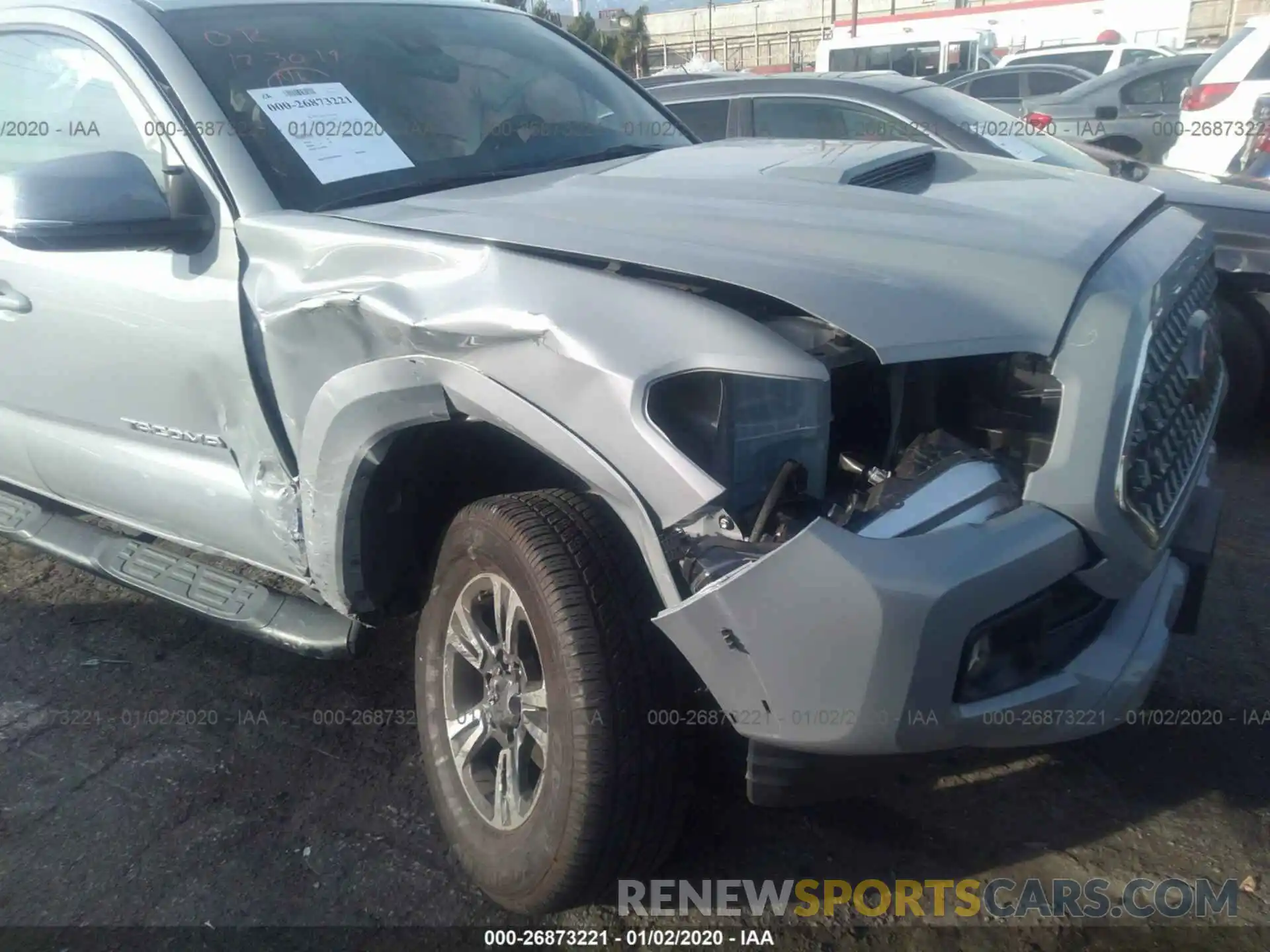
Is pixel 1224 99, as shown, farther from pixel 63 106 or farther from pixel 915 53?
pixel 915 53

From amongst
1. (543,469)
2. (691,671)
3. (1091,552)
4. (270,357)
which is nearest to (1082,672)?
(1091,552)

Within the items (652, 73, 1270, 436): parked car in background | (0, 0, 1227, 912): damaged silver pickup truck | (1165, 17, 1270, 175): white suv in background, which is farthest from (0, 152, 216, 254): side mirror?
(1165, 17, 1270, 175): white suv in background

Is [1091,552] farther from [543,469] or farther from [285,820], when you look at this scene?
[285,820]

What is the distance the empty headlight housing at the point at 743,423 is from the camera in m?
1.75

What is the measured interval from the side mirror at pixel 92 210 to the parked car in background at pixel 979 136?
3.22 metres

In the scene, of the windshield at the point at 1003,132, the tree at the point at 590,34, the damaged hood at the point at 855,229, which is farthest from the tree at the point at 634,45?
the damaged hood at the point at 855,229

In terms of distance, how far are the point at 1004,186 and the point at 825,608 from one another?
1.36 metres

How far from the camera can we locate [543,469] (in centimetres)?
238

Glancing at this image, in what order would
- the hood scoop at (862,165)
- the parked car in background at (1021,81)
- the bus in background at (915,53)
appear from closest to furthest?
the hood scoop at (862,165), the parked car in background at (1021,81), the bus in background at (915,53)

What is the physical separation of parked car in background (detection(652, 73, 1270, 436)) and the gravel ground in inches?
60.5

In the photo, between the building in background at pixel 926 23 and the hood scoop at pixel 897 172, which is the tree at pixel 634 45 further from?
the hood scoop at pixel 897 172

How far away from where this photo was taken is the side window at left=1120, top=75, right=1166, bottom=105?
445 inches

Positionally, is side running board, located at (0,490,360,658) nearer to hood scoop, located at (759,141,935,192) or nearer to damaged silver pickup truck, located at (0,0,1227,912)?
damaged silver pickup truck, located at (0,0,1227,912)

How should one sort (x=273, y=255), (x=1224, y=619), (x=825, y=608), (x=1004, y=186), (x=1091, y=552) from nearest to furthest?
1. (x=825, y=608)
2. (x=1091, y=552)
3. (x=273, y=255)
4. (x=1004, y=186)
5. (x=1224, y=619)
